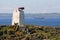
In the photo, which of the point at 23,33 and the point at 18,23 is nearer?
the point at 23,33

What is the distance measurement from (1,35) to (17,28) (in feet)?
8.78

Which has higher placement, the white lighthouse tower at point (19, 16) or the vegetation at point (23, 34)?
the white lighthouse tower at point (19, 16)

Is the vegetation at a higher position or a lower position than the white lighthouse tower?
lower

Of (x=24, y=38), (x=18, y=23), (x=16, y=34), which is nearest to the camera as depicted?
(x=24, y=38)

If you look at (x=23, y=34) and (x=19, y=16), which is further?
(x=19, y=16)

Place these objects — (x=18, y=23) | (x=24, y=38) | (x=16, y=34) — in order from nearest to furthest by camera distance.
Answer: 1. (x=24, y=38)
2. (x=16, y=34)
3. (x=18, y=23)

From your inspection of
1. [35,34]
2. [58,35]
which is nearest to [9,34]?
[35,34]

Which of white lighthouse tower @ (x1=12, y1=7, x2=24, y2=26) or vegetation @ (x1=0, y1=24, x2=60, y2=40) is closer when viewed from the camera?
vegetation @ (x1=0, y1=24, x2=60, y2=40)

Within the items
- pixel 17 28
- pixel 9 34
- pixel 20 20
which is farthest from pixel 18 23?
pixel 9 34

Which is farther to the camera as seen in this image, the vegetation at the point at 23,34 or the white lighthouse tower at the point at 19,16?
the white lighthouse tower at the point at 19,16

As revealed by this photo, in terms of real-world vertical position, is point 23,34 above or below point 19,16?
below
